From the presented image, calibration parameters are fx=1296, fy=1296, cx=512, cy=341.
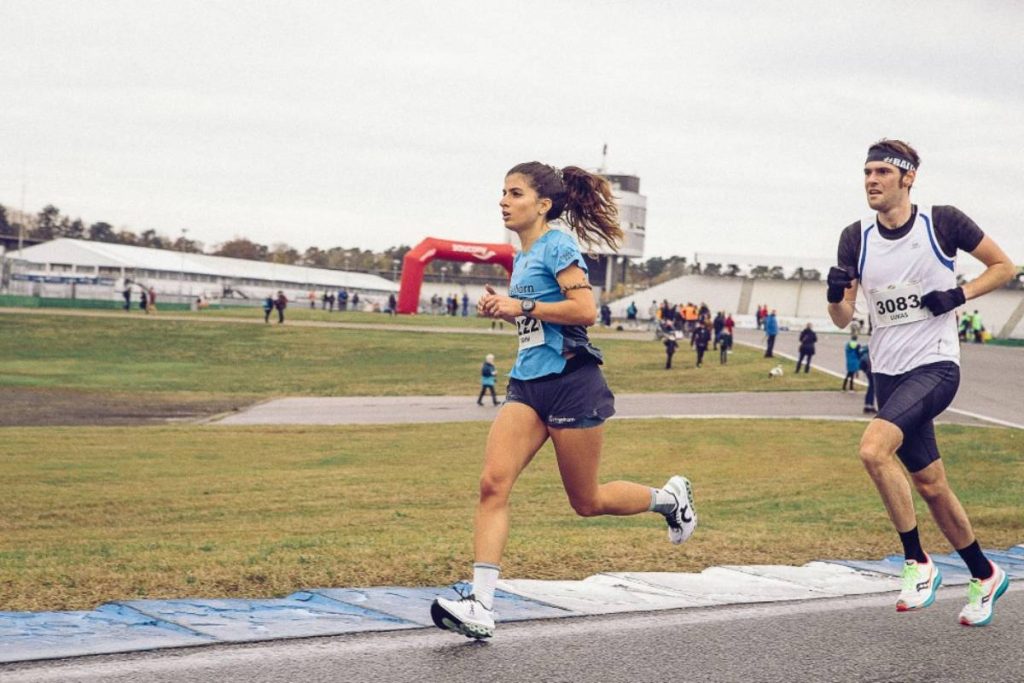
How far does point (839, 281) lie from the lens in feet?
21.4

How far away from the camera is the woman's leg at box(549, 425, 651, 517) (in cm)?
572

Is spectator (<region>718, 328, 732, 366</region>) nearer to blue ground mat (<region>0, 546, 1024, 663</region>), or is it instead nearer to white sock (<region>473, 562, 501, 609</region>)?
blue ground mat (<region>0, 546, 1024, 663</region>)

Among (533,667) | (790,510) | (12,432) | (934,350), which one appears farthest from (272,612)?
(12,432)

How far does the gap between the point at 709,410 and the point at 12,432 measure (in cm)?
1643

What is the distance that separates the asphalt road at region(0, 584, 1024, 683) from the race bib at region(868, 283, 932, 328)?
1480mm

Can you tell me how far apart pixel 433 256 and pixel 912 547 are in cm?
3045

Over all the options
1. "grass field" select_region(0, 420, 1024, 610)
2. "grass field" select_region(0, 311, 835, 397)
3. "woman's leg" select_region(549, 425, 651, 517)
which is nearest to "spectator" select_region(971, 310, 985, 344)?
"grass field" select_region(0, 311, 835, 397)

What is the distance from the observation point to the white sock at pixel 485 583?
5328 millimetres

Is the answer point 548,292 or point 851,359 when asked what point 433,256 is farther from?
point 548,292

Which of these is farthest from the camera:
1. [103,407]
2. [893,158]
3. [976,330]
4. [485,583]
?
[976,330]

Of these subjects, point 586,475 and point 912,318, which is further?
point 912,318

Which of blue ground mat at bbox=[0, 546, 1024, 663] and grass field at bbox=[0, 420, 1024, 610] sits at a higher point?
blue ground mat at bbox=[0, 546, 1024, 663]

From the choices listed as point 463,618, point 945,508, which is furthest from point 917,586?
point 463,618

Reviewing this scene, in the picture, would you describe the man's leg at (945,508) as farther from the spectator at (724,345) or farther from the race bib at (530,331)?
the spectator at (724,345)
